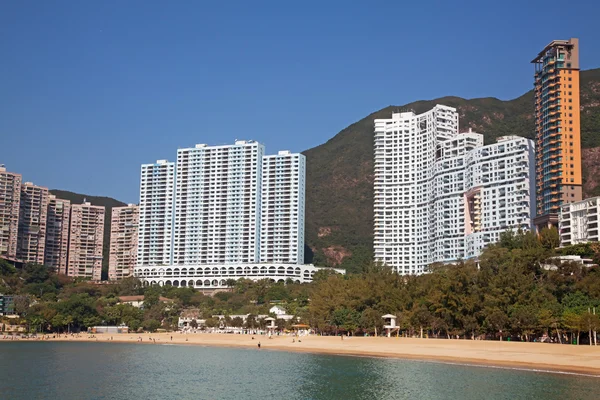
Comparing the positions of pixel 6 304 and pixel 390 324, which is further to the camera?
pixel 6 304

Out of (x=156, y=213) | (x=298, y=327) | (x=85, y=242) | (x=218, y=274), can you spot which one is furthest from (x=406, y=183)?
(x=85, y=242)

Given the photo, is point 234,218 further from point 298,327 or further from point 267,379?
point 267,379

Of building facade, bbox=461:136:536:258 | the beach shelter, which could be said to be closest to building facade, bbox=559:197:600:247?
building facade, bbox=461:136:536:258

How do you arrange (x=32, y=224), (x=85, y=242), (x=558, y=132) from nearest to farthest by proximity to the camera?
1. (x=558, y=132)
2. (x=32, y=224)
3. (x=85, y=242)

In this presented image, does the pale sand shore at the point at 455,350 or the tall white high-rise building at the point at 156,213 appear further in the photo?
the tall white high-rise building at the point at 156,213

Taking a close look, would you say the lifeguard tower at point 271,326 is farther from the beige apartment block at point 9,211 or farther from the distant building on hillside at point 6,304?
the beige apartment block at point 9,211

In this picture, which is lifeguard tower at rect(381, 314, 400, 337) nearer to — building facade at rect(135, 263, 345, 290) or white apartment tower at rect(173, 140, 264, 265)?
building facade at rect(135, 263, 345, 290)

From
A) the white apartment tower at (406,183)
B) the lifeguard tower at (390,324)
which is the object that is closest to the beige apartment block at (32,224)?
the white apartment tower at (406,183)
